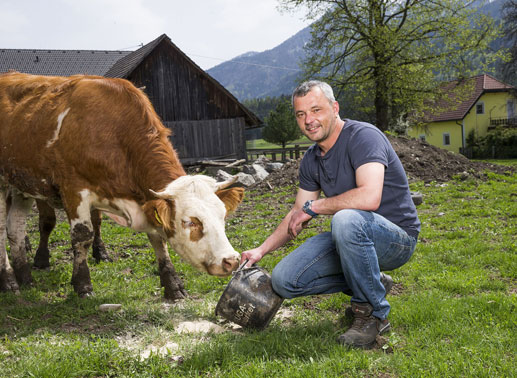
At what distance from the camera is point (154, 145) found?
462 centimetres

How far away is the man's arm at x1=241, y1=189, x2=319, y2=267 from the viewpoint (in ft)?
12.0

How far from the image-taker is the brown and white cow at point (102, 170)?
408 cm

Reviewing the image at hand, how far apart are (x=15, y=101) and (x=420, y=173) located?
11.9 meters

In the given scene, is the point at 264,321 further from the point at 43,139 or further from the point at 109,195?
the point at 43,139

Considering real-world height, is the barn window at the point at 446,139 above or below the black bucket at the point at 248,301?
above

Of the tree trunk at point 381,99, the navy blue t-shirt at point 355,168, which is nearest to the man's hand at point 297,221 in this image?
the navy blue t-shirt at point 355,168

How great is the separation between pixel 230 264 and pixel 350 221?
1135mm

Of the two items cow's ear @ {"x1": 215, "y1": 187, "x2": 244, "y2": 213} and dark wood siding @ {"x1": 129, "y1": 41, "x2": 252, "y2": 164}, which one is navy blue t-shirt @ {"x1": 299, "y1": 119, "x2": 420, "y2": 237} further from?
dark wood siding @ {"x1": 129, "y1": 41, "x2": 252, "y2": 164}

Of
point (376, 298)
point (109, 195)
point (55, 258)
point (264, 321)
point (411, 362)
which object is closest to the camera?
point (411, 362)

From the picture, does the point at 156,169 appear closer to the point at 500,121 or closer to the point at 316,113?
the point at 316,113

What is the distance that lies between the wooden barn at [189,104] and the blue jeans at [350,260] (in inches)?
766

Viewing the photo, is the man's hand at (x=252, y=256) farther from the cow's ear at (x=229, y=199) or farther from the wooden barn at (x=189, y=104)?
the wooden barn at (x=189, y=104)

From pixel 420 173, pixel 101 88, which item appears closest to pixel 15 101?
pixel 101 88

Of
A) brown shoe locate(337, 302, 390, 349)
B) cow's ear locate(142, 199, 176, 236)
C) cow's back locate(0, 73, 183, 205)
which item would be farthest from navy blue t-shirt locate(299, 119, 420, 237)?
→ cow's back locate(0, 73, 183, 205)
